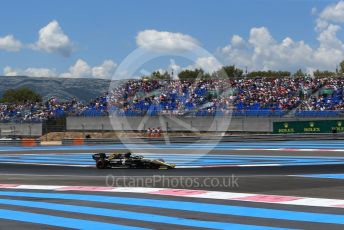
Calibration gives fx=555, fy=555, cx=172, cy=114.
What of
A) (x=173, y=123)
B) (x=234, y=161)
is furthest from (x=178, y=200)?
(x=173, y=123)

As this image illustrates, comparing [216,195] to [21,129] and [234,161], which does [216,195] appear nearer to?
[234,161]

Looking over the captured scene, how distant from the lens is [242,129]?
45.1 metres

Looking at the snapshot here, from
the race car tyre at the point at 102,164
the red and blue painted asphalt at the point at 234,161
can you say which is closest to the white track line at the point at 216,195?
the race car tyre at the point at 102,164

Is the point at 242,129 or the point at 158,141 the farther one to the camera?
the point at 242,129

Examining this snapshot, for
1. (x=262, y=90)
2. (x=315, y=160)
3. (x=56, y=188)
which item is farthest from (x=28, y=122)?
(x=56, y=188)

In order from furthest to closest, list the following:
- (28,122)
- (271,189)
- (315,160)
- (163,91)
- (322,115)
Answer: (28,122) < (163,91) < (322,115) < (315,160) < (271,189)

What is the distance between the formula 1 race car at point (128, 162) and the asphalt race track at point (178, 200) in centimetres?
105

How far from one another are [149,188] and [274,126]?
31056 mm

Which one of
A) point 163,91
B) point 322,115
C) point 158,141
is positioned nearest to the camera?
point 158,141

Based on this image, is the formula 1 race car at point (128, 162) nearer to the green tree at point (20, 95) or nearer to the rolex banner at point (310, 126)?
the rolex banner at point (310, 126)

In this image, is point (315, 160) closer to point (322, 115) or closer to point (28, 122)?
point (322, 115)

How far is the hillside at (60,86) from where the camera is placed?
131375 millimetres

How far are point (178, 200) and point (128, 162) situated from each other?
28.5ft

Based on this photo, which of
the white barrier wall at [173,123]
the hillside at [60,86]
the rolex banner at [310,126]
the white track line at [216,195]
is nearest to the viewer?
the white track line at [216,195]
